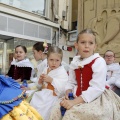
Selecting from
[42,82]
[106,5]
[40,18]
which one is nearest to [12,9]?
[40,18]

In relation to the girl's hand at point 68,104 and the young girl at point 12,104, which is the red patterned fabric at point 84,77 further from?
the young girl at point 12,104

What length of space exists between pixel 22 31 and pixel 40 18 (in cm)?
89

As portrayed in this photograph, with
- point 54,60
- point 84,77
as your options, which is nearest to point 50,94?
point 54,60

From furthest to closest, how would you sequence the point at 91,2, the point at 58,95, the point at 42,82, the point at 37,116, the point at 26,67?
1. the point at 91,2
2. the point at 26,67
3. the point at 42,82
4. the point at 58,95
5. the point at 37,116

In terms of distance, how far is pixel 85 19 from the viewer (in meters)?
4.34

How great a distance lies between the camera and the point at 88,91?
1.59 metres

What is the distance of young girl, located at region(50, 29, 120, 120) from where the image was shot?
1493mm

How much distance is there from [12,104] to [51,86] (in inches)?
33.6

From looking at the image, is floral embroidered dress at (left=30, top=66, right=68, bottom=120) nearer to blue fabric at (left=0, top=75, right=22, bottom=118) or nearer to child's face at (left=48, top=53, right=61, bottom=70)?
child's face at (left=48, top=53, right=61, bottom=70)

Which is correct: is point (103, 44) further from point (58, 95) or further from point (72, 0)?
point (72, 0)

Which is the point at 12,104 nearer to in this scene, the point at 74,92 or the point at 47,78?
the point at 74,92

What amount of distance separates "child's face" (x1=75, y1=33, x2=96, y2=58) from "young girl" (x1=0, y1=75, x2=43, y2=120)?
60 centimetres

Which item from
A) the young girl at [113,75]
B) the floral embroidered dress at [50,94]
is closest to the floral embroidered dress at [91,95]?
the floral embroidered dress at [50,94]

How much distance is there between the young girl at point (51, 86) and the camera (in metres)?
2.01
